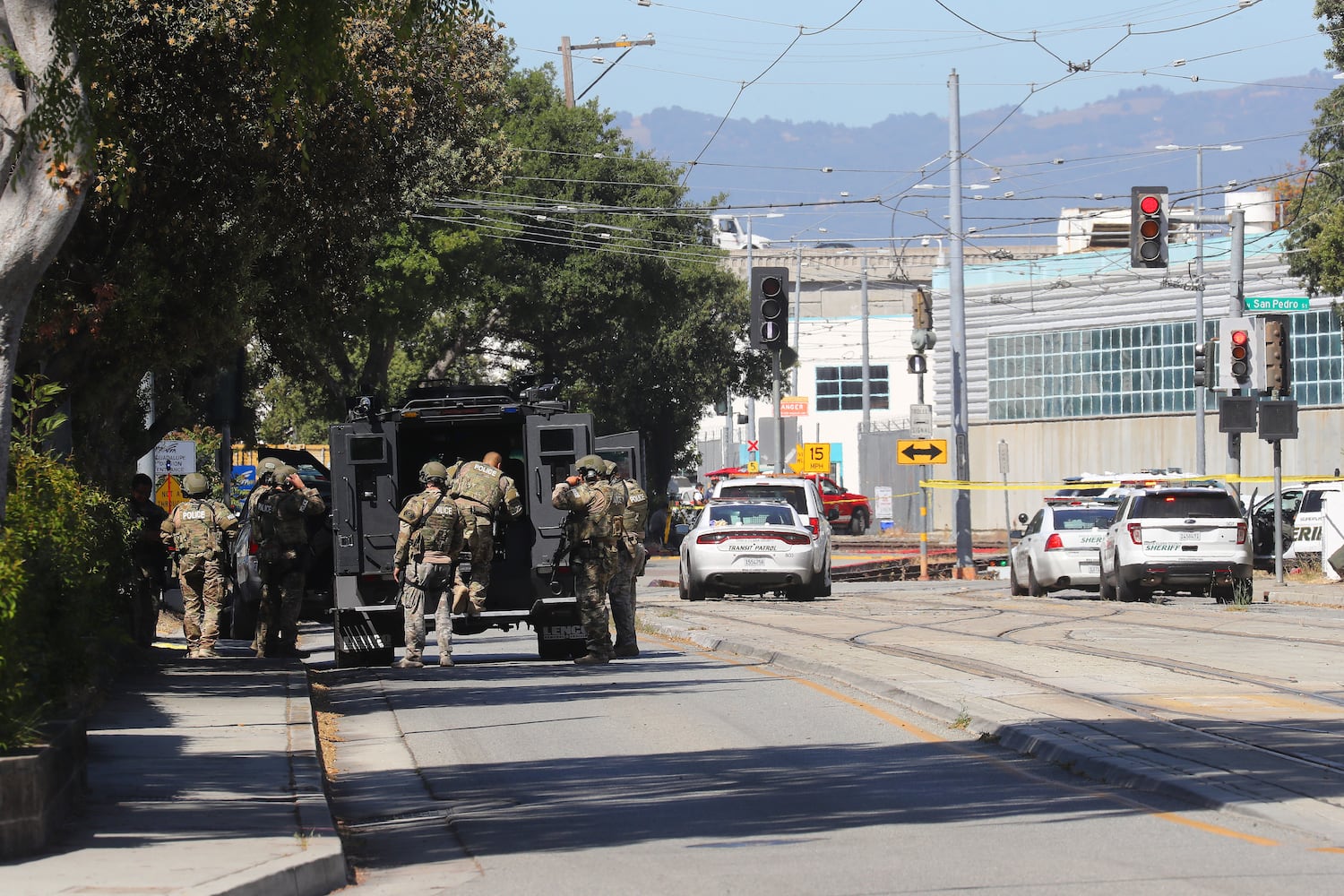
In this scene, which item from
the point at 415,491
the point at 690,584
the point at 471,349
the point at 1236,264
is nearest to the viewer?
the point at 415,491

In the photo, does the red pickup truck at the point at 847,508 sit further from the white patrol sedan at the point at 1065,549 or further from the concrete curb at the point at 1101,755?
the concrete curb at the point at 1101,755

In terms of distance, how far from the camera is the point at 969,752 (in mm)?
11539

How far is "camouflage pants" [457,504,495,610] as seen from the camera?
56.3 feet

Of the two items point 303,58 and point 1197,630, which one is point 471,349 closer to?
point 1197,630

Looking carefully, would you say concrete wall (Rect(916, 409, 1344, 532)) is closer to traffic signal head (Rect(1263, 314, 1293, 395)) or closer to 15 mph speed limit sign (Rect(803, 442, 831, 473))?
15 mph speed limit sign (Rect(803, 442, 831, 473))

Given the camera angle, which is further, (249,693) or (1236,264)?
(1236,264)

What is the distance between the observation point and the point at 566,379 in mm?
53406

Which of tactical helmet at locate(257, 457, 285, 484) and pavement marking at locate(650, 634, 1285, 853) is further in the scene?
tactical helmet at locate(257, 457, 285, 484)

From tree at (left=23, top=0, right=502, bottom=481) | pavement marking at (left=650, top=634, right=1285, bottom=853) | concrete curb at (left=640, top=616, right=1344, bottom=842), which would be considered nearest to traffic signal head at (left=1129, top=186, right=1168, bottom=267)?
pavement marking at (left=650, top=634, right=1285, bottom=853)

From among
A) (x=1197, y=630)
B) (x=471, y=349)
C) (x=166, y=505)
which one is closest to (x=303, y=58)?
(x=1197, y=630)

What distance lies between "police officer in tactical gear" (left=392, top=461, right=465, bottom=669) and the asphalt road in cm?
184

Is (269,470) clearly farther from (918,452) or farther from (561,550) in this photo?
(918,452)

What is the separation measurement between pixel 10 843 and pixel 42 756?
1.30 ft

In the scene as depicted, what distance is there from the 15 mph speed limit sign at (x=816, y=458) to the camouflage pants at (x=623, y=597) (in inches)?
1078
